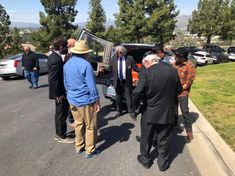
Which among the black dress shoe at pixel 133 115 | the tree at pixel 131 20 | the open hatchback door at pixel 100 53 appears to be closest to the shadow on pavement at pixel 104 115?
the black dress shoe at pixel 133 115

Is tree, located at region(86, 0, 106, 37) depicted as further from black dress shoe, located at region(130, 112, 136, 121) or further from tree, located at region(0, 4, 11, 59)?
black dress shoe, located at region(130, 112, 136, 121)

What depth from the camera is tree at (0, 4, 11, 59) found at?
28.9 m

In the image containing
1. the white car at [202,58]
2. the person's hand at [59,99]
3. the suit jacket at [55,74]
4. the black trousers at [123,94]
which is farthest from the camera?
the white car at [202,58]

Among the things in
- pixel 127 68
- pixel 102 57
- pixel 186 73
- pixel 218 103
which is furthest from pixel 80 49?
pixel 218 103

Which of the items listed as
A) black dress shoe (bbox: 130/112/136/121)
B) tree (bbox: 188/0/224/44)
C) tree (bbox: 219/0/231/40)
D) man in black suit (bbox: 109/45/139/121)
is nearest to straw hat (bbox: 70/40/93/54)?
man in black suit (bbox: 109/45/139/121)

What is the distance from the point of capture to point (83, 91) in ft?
16.3

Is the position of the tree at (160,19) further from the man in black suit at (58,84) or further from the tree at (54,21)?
the man in black suit at (58,84)

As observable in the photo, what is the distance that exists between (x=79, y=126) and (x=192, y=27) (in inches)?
1681

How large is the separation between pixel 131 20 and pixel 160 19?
3165 millimetres

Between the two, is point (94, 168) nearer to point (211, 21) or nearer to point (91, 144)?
point (91, 144)

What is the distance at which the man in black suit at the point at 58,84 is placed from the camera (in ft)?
18.4

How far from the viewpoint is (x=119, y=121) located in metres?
7.56

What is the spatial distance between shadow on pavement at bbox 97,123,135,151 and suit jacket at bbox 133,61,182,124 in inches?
62.0

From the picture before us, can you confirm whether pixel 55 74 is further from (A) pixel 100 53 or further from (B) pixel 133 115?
(A) pixel 100 53
